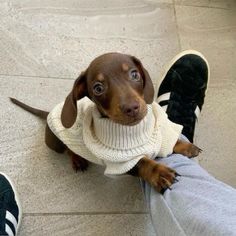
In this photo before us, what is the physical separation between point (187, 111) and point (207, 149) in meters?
0.18

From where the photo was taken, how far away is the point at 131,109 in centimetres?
113

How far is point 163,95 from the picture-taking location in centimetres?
167

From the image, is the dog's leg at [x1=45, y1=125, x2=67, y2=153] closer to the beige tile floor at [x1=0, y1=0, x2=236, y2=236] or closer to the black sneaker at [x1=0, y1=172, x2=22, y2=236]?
the beige tile floor at [x1=0, y1=0, x2=236, y2=236]

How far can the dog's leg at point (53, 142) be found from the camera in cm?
151

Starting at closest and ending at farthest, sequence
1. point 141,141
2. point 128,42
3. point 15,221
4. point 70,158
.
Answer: point 141,141 < point 15,221 < point 70,158 < point 128,42

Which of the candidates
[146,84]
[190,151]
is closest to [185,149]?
[190,151]

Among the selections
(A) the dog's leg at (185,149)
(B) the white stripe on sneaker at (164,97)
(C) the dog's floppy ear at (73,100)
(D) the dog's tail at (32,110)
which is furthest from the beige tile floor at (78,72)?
(C) the dog's floppy ear at (73,100)

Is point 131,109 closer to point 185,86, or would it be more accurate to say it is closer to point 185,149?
point 185,149

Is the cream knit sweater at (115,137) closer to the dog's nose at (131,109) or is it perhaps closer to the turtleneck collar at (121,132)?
the turtleneck collar at (121,132)

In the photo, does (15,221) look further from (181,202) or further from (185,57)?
(185,57)

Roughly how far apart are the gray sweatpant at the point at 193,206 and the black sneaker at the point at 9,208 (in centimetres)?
43

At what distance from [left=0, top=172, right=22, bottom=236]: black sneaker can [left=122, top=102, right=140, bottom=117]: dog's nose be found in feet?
1.82

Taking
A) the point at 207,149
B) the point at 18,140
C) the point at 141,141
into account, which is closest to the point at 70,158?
the point at 18,140

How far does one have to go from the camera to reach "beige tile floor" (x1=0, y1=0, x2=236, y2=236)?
60.4 inches
